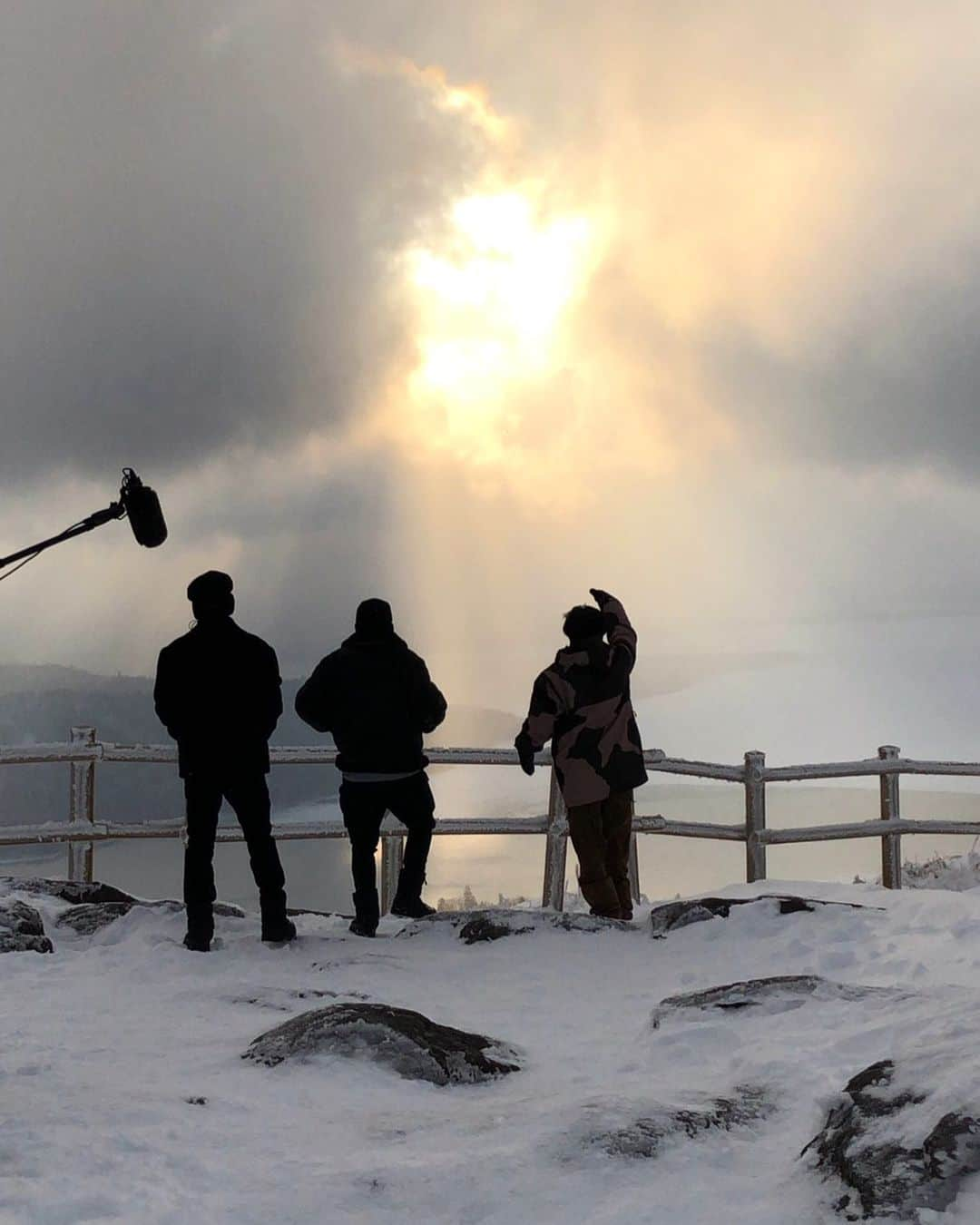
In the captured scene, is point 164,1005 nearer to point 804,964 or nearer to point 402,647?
point 402,647

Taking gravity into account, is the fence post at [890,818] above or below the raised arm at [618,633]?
below

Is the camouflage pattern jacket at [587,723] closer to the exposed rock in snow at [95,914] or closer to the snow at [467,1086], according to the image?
the snow at [467,1086]

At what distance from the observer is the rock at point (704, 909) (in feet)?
22.7

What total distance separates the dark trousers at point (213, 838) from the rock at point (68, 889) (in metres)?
1.75

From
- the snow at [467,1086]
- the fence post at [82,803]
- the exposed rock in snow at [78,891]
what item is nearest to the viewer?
the snow at [467,1086]

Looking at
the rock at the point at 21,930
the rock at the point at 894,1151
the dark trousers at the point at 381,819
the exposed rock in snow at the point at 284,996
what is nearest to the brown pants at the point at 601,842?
the dark trousers at the point at 381,819

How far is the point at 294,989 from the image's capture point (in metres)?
5.70

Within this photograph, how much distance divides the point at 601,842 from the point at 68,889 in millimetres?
3871

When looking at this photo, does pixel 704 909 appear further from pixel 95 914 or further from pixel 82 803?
pixel 82 803

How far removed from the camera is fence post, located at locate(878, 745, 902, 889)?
10586 millimetres

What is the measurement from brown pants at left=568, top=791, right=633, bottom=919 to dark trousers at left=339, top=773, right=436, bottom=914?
3.10 feet

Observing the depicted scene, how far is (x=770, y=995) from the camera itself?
4852mm

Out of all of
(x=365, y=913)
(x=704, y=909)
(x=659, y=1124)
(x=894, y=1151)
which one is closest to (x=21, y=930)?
(x=365, y=913)

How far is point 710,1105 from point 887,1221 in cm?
92
